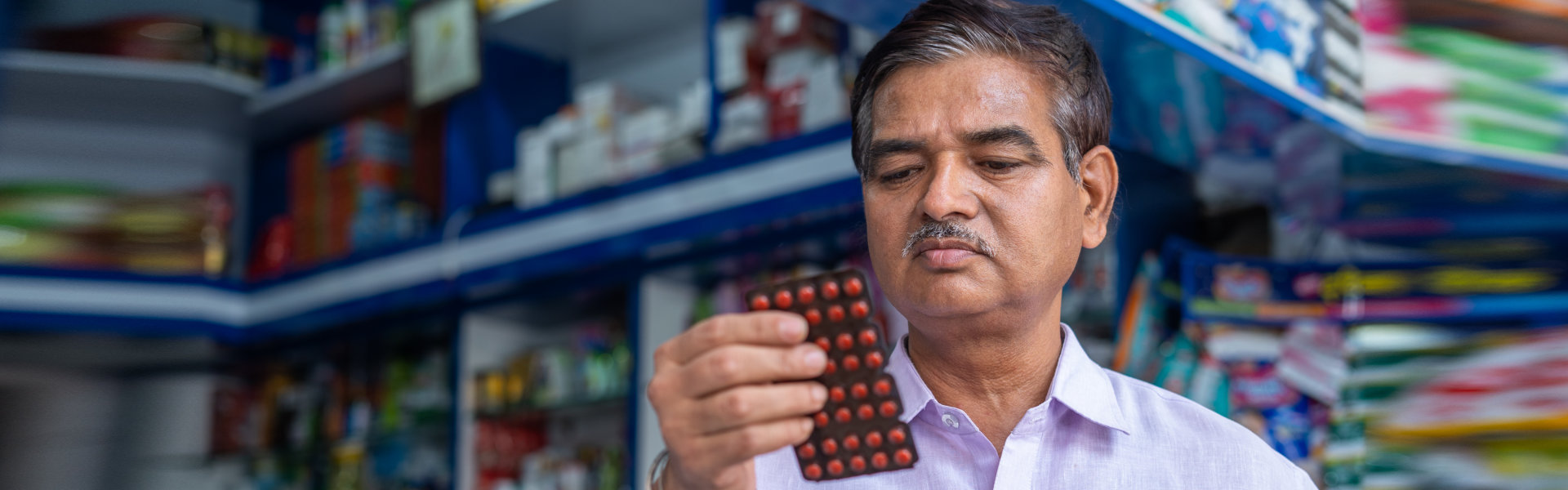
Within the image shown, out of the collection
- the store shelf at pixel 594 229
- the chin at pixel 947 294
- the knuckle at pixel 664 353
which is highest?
the store shelf at pixel 594 229

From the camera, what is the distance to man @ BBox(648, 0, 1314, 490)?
1174 millimetres

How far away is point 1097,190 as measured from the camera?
1341 mm

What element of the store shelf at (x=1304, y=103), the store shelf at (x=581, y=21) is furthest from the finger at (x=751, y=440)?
the store shelf at (x=581, y=21)

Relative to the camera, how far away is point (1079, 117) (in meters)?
1.28

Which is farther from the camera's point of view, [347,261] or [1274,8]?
[347,261]

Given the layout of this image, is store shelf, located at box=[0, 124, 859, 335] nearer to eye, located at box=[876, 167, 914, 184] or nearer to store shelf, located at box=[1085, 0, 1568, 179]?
→ store shelf, located at box=[1085, 0, 1568, 179]

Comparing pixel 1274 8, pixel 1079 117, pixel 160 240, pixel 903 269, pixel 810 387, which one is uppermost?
pixel 160 240

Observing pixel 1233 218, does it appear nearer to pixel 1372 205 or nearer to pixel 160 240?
pixel 1372 205

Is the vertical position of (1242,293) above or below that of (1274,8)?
below

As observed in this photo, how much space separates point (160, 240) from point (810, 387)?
14.6ft

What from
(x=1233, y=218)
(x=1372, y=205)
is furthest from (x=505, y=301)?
(x=1372, y=205)

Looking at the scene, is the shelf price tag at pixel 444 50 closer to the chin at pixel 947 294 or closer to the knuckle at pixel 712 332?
the chin at pixel 947 294

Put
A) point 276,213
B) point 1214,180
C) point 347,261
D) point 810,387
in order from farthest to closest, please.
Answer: point 276,213
point 347,261
point 1214,180
point 810,387

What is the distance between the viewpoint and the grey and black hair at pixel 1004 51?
1.22 metres
